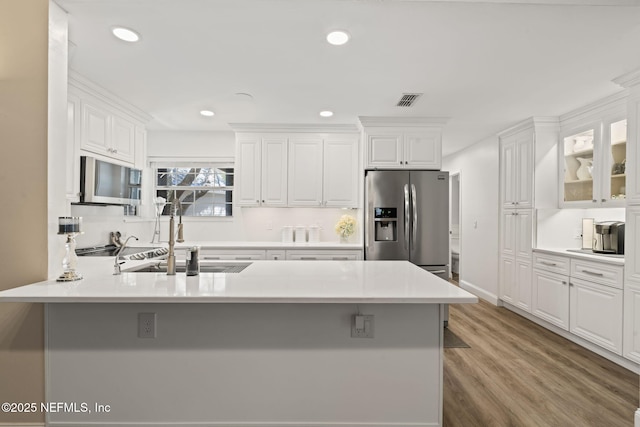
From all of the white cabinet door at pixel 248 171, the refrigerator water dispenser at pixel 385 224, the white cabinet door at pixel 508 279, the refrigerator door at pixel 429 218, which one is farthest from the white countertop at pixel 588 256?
the white cabinet door at pixel 248 171

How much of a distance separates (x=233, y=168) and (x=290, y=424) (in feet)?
11.7

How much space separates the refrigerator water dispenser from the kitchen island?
6.77 feet

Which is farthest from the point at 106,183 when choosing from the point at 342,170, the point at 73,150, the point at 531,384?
the point at 531,384

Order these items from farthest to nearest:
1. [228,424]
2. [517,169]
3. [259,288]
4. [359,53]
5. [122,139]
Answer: [517,169], [122,139], [359,53], [228,424], [259,288]

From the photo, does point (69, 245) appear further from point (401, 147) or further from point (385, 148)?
point (401, 147)

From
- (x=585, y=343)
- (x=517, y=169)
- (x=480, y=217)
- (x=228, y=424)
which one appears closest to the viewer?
(x=228, y=424)

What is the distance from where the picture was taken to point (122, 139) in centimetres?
334

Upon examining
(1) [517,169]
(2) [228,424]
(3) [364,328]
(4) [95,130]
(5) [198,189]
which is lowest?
(2) [228,424]

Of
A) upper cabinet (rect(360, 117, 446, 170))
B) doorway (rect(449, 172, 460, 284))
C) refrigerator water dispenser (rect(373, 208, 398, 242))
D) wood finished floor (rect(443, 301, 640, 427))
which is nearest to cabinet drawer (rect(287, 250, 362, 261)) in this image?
refrigerator water dispenser (rect(373, 208, 398, 242))

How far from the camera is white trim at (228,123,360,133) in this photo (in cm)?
419

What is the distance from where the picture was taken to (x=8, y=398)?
173 centimetres

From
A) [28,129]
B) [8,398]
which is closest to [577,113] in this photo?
[28,129]

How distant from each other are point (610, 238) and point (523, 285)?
1178mm

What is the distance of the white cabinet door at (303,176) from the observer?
13.9 ft
